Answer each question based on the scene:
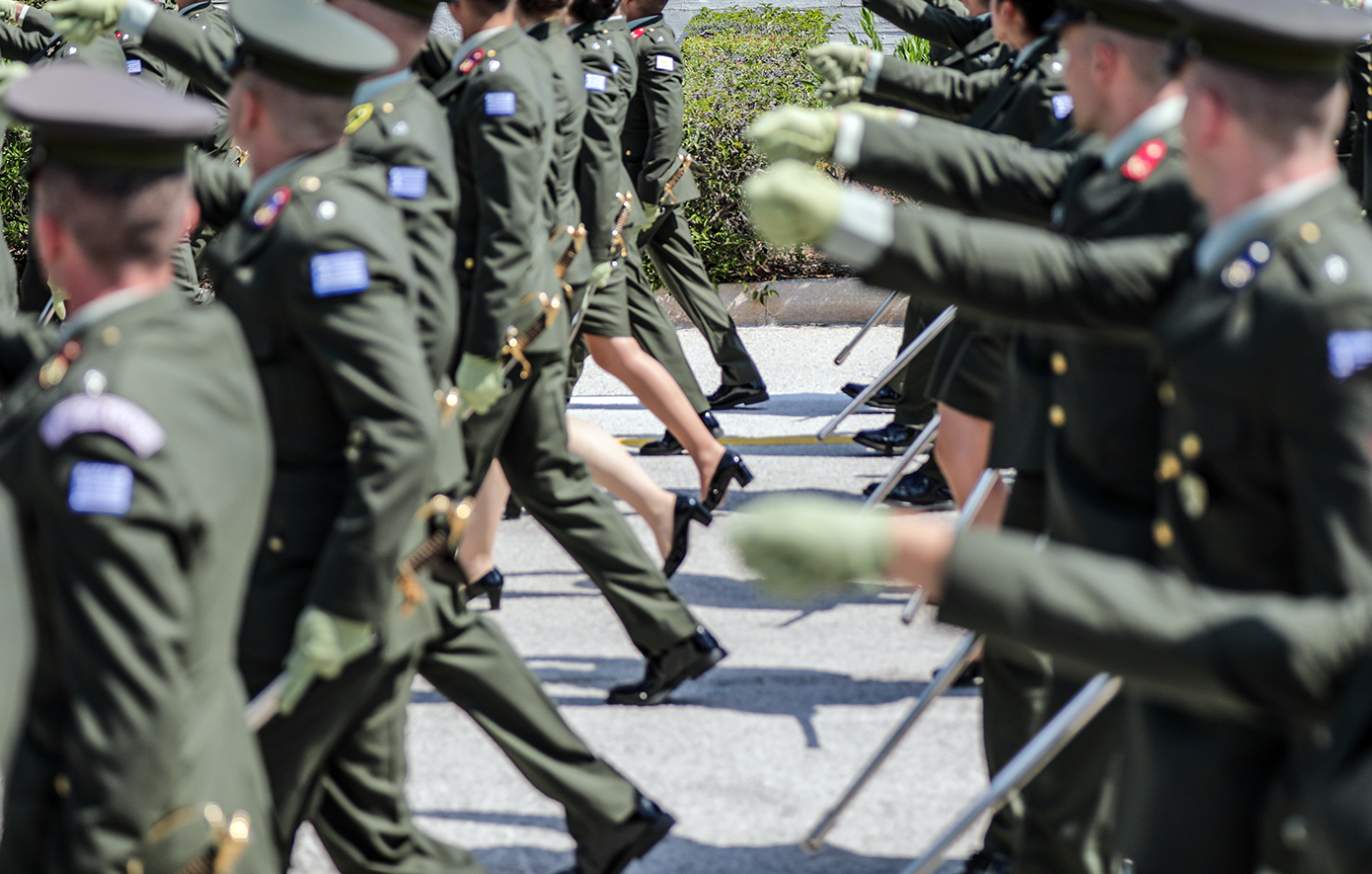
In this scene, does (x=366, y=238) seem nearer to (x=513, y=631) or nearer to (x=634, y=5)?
(x=513, y=631)

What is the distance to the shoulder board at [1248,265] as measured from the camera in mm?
2371

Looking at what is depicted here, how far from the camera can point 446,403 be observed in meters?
3.82

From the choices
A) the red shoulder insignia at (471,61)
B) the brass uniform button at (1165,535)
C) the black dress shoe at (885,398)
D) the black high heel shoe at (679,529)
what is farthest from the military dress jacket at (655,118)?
the brass uniform button at (1165,535)

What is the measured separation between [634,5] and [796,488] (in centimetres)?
242

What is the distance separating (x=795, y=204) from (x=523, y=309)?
8.09ft

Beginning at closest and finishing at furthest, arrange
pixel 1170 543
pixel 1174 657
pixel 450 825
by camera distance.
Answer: pixel 1174 657 < pixel 1170 543 < pixel 450 825

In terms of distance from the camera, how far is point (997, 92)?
484 cm

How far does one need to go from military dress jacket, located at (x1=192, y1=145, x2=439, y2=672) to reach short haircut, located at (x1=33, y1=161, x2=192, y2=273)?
1.90 feet

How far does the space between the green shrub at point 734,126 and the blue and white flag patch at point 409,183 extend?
7.25 meters

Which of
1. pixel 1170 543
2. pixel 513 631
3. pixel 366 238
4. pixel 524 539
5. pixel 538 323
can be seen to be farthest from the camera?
pixel 524 539

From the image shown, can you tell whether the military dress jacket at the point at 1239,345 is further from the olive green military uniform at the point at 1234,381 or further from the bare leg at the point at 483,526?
the bare leg at the point at 483,526

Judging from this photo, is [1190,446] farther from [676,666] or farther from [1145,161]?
[676,666]

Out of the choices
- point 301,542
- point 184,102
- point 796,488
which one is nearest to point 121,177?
point 184,102

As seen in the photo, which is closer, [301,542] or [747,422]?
[301,542]
